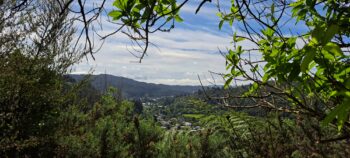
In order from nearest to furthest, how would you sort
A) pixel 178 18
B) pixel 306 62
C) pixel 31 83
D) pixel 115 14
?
pixel 306 62 → pixel 115 14 → pixel 178 18 → pixel 31 83

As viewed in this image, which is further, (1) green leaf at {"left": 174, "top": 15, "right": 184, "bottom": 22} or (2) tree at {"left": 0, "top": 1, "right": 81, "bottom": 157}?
(2) tree at {"left": 0, "top": 1, "right": 81, "bottom": 157}

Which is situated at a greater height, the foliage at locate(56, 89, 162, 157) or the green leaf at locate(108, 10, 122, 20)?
the green leaf at locate(108, 10, 122, 20)

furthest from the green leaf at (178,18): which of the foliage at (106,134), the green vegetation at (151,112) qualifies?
the foliage at (106,134)

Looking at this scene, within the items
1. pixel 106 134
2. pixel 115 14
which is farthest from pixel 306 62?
pixel 106 134

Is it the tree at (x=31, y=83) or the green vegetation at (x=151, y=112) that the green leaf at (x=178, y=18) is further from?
the tree at (x=31, y=83)

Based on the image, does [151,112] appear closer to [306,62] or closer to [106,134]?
[106,134]

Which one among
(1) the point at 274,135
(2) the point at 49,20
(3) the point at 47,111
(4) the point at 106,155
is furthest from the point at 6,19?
(1) the point at 274,135

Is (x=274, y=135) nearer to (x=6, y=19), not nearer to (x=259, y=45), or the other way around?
(x=259, y=45)

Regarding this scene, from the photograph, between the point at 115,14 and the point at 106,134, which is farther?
the point at 106,134

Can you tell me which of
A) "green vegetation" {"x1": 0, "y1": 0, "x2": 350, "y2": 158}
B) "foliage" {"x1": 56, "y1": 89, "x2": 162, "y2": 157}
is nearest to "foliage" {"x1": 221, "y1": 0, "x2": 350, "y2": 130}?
"green vegetation" {"x1": 0, "y1": 0, "x2": 350, "y2": 158}

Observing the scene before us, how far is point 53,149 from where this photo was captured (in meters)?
9.40

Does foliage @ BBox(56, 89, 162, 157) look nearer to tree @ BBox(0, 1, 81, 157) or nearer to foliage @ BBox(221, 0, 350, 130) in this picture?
tree @ BBox(0, 1, 81, 157)

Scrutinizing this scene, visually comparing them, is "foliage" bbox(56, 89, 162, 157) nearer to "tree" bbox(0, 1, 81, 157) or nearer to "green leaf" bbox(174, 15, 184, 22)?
"tree" bbox(0, 1, 81, 157)

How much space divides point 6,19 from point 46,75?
2076 mm
